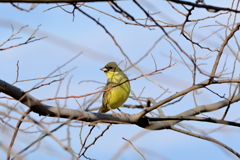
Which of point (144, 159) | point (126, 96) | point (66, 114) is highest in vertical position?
point (126, 96)

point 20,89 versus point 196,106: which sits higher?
point 196,106

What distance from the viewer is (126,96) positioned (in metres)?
6.53

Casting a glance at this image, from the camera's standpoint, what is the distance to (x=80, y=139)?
4.85m

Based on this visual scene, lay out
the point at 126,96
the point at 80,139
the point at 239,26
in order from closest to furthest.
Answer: the point at 239,26
the point at 80,139
the point at 126,96

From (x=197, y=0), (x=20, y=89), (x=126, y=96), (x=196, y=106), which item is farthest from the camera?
(x=126, y=96)

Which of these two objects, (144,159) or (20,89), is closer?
(20,89)

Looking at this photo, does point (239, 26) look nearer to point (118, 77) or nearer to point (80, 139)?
point (80, 139)

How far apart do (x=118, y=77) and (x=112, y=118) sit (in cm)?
254

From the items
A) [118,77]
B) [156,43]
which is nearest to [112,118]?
[156,43]

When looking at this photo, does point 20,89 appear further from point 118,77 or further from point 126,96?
point 118,77

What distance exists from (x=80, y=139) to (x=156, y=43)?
174cm

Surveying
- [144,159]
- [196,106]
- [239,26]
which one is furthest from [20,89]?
[196,106]

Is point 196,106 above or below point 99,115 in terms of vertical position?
above

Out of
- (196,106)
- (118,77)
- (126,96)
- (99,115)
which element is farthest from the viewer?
(118,77)
